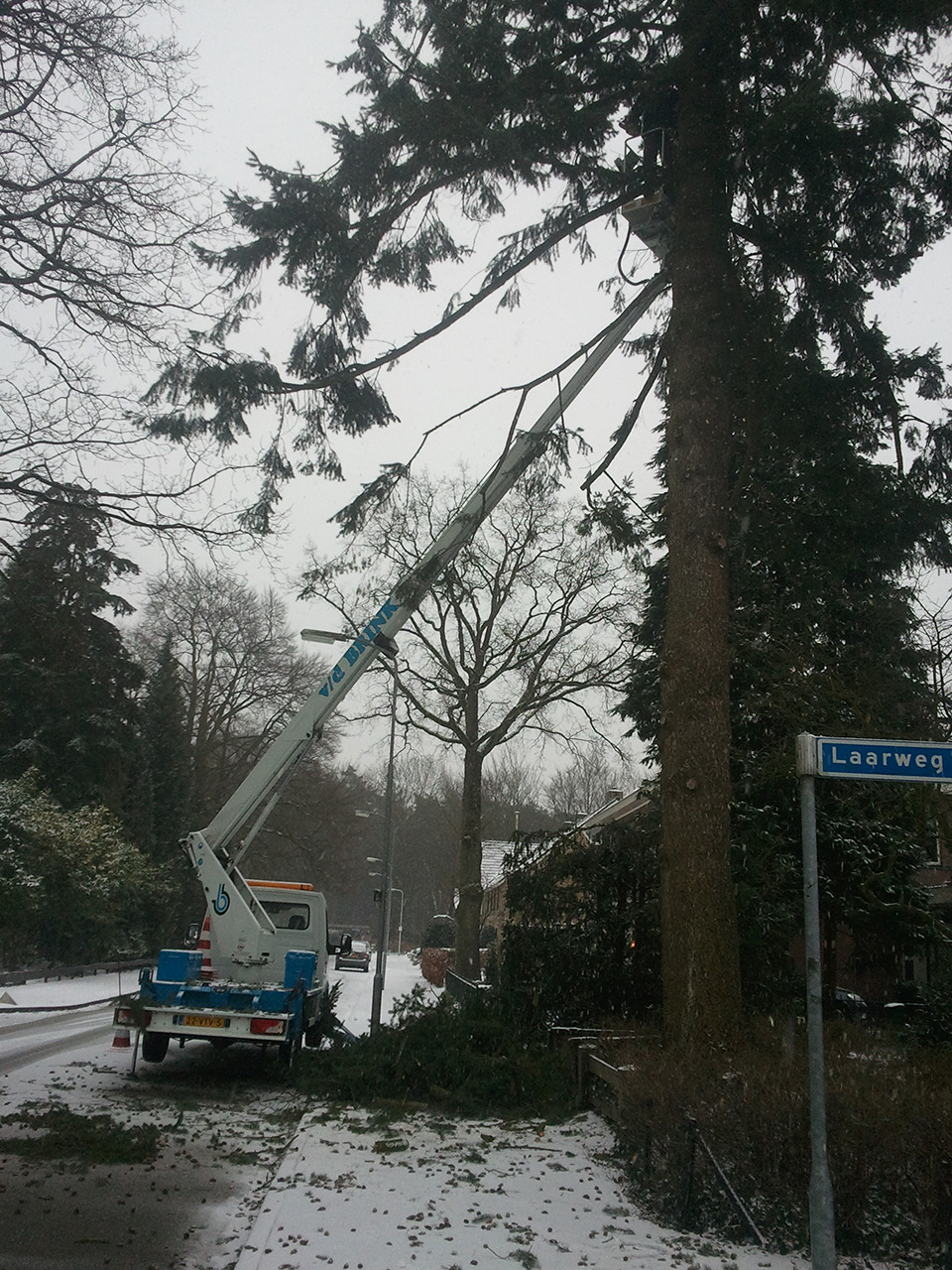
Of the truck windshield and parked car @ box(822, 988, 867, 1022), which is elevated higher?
the truck windshield

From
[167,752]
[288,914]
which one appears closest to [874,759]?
[288,914]

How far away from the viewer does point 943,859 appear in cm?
2731

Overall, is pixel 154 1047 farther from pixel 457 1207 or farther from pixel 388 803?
pixel 388 803

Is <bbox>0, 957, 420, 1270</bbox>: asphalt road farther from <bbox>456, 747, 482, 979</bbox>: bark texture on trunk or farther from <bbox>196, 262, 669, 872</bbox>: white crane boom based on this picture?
<bbox>456, 747, 482, 979</bbox>: bark texture on trunk

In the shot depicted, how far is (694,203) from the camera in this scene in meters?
9.95

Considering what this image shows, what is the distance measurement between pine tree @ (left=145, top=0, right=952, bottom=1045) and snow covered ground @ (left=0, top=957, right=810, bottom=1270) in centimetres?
228

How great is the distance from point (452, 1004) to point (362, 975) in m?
35.9

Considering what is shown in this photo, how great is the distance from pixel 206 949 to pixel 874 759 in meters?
11.1

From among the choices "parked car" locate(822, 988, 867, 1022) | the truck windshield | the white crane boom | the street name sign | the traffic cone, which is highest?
the white crane boom

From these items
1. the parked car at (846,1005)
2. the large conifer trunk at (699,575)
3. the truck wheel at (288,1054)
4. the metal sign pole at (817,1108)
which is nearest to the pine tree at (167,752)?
the parked car at (846,1005)

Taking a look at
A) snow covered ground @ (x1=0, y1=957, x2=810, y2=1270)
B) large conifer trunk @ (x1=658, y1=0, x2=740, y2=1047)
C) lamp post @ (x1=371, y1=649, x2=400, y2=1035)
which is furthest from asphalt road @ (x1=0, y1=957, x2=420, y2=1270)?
lamp post @ (x1=371, y1=649, x2=400, y2=1035)

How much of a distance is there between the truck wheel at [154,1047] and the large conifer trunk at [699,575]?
6.65m

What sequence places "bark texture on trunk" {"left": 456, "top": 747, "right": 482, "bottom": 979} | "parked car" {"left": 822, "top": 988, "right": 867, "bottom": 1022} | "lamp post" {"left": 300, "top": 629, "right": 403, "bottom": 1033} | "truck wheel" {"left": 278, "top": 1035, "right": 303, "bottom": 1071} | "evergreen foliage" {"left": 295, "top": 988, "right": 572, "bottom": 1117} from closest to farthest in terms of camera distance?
"evergreen foliage" {"left": 295, "top": 988, "right": 572, "bottom": 1117} < "truck wheel" {"left": 278, "top": 1035, "right": 303, "bottom": 1071} < "lamp post" {"left": 300, "top": 629, "right": 403, "bottom": 1033} < "parked car" {"left": 822, "top": 988, "right": 867, "bottom": 1022} < "bark texture on trunk" {"left": 456, "top": 747, "right": 482, "bottom": 979}

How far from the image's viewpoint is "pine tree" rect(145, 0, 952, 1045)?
9.02m
